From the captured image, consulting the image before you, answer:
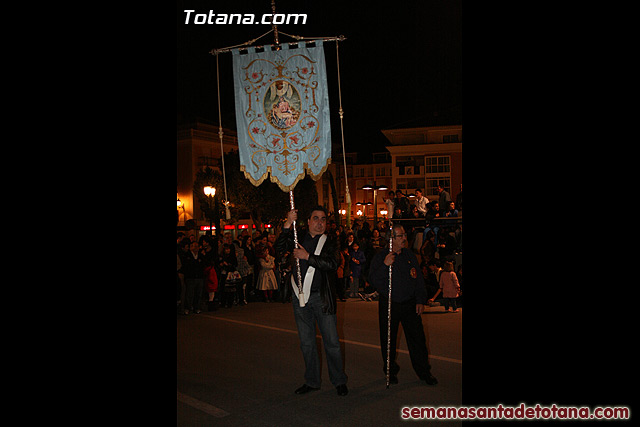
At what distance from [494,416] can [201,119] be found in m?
50.9

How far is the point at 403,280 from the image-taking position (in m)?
6.56

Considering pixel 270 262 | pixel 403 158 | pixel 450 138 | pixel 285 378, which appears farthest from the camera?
pixel 403 158

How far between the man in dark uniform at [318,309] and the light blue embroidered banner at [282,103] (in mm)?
1305

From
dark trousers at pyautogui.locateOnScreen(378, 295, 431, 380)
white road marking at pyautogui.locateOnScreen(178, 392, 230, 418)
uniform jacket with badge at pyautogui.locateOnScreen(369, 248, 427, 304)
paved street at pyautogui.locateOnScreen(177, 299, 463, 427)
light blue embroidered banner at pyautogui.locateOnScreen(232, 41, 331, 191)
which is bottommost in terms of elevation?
paved street at pyautogui.locateOnScreen(177, 299, 463, 427)

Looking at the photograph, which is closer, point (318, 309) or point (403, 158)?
point (318, 309)

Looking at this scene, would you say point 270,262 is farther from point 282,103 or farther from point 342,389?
point 342,389

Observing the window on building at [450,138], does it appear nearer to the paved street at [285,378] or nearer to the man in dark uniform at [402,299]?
the paved street at [285,378]

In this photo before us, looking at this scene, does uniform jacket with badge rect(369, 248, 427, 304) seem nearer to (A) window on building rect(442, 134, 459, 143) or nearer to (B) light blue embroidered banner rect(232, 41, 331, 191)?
(B) light blue embroidered banner rect(232, 41, 331, 191)

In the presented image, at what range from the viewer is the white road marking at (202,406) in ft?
17.6

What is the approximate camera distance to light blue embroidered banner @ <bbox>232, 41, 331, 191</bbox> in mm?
7102

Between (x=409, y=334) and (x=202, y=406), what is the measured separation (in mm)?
2492

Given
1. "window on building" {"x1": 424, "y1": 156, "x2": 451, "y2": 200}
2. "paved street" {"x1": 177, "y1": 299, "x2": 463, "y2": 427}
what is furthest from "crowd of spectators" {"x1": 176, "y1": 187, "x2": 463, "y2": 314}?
"window on building" {"x1": 424, "y1": 156, "x2": 451, "y2": 200}

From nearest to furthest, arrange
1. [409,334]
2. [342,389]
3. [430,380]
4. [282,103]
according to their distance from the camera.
Answer: [342,389] → [430,380] → [409,334] → [282,103]

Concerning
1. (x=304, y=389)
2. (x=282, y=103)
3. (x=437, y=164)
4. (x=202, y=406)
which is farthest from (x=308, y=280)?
(x=437, y=164)
